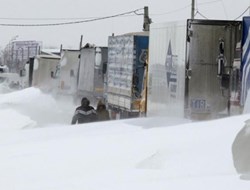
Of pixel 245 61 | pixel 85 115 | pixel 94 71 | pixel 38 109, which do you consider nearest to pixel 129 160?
pixel 245 61

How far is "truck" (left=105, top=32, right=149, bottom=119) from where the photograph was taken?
57.6ft

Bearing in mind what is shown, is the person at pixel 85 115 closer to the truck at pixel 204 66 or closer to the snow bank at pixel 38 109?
the truck at pixel 204 66

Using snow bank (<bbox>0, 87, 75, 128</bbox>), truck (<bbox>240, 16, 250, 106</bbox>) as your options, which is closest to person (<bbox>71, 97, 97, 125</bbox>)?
truck (<bbox>240, 16, 250, 106</bbox>)

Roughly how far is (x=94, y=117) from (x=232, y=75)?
336 cm

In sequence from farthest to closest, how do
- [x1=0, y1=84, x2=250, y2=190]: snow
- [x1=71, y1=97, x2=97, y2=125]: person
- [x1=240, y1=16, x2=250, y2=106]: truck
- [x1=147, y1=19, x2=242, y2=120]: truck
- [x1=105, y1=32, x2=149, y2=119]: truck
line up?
[x1=105, y1=32, x2=149, y2=119]: truck
[x1=71, y1=97, x2=97, y2=125]: person
[x1=147, y1=19, x2=242, y2=120]: truck
[x1=240, y1=16, x2=250, y2=106]: truck
[x1=0, y1=84, x2=250, y2=190]: snow

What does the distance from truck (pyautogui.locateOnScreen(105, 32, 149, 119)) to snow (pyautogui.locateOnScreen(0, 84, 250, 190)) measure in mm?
8383

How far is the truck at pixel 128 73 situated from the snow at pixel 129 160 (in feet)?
27.5

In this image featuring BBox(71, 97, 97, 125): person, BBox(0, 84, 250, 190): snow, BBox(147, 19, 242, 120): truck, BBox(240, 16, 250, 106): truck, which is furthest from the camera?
BBox(71, 97, 97, 125): person

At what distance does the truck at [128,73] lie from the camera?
57.6ft

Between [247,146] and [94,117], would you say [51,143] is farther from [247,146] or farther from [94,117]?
[94,117]

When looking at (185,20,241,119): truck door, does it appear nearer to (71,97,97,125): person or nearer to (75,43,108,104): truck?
(71,97,97,125): person

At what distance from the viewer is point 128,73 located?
59.1 feet

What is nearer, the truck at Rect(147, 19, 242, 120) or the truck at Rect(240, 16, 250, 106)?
the truck at Rect(240, 16, 250, 106)

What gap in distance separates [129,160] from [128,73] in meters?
11.6
